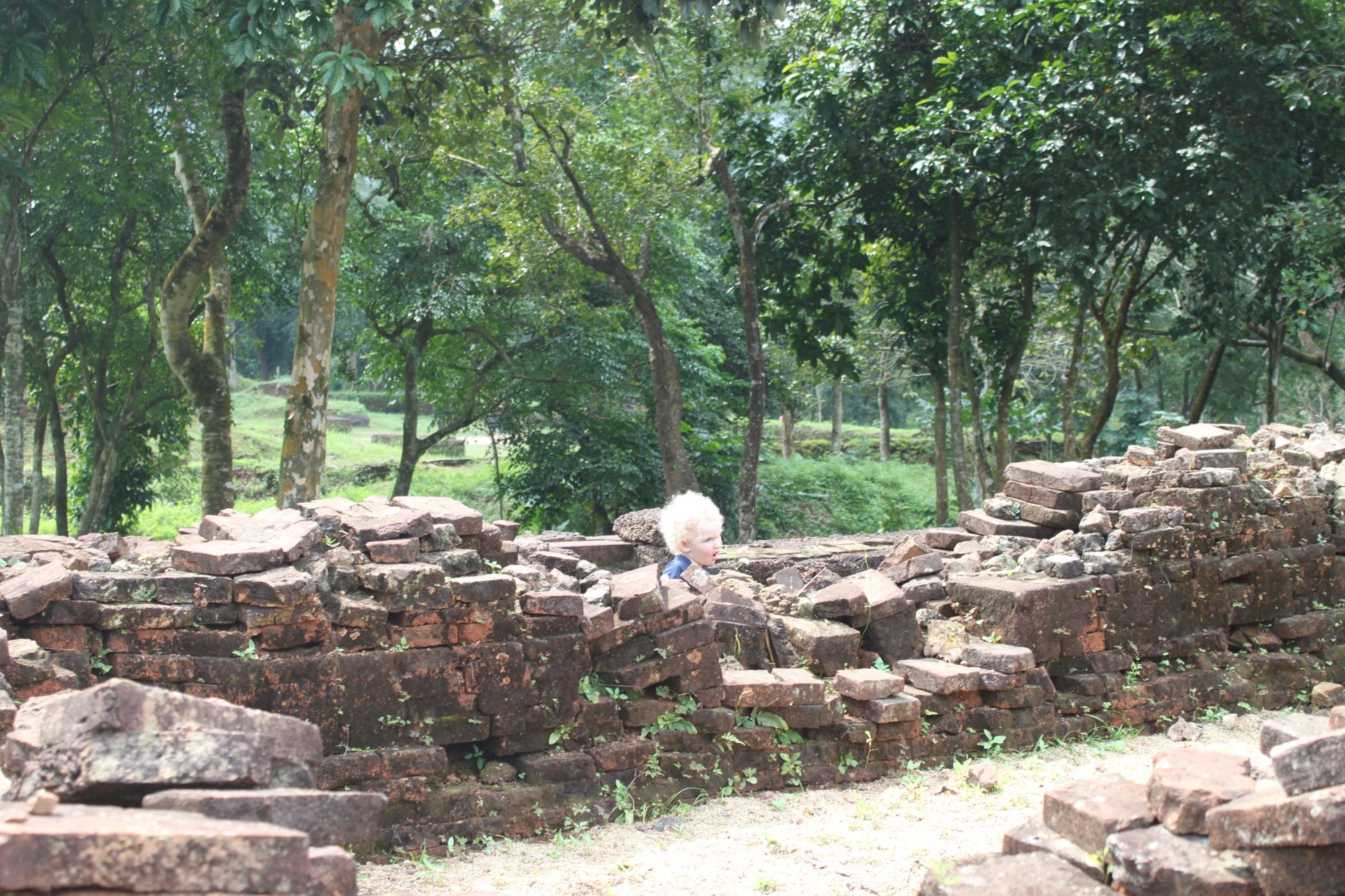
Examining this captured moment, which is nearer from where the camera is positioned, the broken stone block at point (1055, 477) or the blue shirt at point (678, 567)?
the blue shirt at point (678, 567)

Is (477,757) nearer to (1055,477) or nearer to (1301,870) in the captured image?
(1301,870)

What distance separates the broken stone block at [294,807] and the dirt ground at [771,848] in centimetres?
91

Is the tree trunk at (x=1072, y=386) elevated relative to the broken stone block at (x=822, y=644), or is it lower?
elevated

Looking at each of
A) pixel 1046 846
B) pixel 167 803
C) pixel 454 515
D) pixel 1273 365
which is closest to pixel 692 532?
pixel 454 515

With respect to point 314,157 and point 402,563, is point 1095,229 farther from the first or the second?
point 314,157

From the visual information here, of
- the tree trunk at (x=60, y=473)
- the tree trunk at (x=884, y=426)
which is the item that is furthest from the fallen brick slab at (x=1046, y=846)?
the tree trunk at (x=884, y=426)

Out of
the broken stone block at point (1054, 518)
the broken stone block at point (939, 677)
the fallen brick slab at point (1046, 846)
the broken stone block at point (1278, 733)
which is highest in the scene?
the broken stone block at point (1054, 518)

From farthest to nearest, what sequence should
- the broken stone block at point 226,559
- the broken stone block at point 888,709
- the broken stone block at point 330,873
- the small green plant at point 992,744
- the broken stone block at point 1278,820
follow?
the small green plant at point 992,744
the broken stone block at point 888,709
the broken stone block at point 226,559
the broken stone block at point 1278,820
the broken stone block at point 330,873

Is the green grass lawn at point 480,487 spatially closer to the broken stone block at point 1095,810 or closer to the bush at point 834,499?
the bush at point 834,499

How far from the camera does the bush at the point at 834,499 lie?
1856cm

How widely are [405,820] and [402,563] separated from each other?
107cm

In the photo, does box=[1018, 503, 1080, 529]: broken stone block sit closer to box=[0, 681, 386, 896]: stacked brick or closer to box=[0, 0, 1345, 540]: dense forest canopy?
box=[0, 0, 1345, 540]: dense forest canopy

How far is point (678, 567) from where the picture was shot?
18.8 feet

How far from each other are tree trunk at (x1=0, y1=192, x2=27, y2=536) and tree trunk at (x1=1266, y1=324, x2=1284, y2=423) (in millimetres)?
13766
